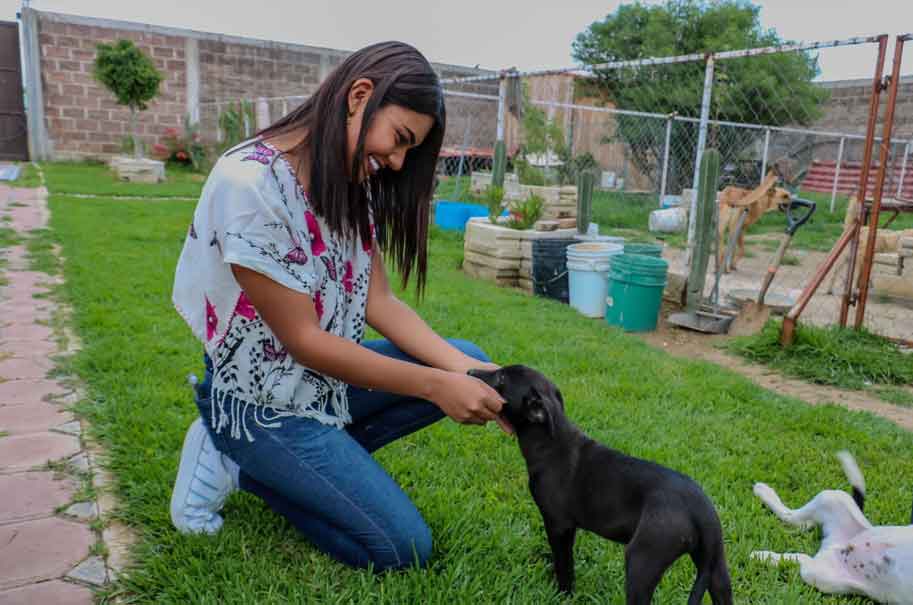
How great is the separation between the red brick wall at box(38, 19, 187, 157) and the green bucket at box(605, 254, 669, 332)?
14466mm

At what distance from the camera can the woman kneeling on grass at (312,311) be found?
184 centimetres

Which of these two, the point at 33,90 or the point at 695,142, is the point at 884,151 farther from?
the point at 33,90

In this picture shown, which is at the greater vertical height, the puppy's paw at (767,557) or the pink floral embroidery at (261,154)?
the pink floral embroidery at (261,154)

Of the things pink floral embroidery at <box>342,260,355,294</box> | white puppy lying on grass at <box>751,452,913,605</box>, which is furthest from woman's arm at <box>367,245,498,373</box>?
white puppy lying on grass at <box>751,452,913,605</box>

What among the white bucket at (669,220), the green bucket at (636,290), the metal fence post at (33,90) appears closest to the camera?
the green bucket at (636,290)

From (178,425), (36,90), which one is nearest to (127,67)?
(36,90)

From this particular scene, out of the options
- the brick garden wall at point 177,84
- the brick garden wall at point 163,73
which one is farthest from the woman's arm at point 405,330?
the brick garden wall at point 163,73

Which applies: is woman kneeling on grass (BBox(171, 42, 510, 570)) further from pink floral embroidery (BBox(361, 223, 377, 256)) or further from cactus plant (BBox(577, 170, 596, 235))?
cactus plant (BBox(577, 170, 596, 235))

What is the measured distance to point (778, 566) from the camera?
220 cm

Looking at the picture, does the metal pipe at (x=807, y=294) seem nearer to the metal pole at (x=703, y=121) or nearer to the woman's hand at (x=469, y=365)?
the metal pole at (x=703, y=121)

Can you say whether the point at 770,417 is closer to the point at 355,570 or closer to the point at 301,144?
the point at 355,570

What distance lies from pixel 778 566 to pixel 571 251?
4.08m

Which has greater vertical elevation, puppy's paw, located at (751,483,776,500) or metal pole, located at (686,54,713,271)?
metal pole, located at (686,54,713,271)

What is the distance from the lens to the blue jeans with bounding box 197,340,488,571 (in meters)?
1.95
